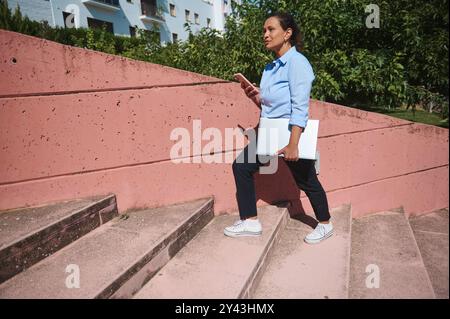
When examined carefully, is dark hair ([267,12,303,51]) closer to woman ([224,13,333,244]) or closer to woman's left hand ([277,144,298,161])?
woman ([224,13,333,244])

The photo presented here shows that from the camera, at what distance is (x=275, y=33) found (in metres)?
2.27

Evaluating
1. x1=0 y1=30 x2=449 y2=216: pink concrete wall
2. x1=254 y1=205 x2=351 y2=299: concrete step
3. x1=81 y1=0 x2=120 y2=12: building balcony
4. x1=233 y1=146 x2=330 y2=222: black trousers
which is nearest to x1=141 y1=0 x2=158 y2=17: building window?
x1=81 y1=0 x2=120 y2=12: building balcony

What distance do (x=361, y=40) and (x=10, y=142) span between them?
13.4ft

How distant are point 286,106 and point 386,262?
4.78ft

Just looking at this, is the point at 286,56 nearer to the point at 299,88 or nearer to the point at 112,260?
→ the point at 299,88

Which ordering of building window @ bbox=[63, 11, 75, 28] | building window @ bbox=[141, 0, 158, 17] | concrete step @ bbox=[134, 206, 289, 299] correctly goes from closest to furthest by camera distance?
concrete step @ bbox=[134, 206, 289, 299]
building window @ bbox=[63, 11, 75, 28]
building window @ bbox=[141, 0, 158, 17]

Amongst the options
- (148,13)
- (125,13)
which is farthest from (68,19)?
(148,13)

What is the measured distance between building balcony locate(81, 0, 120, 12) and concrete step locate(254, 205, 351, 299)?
2422cm

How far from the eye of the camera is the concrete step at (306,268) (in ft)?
6.36

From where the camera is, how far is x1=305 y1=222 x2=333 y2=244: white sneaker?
2.49m

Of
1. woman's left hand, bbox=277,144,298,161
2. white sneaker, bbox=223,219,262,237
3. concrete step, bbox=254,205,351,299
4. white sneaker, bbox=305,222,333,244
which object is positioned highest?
woman's left hand, bbox=277,144,298,161

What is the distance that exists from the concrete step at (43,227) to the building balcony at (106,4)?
23.3 m

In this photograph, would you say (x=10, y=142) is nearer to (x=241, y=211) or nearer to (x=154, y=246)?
(x=154, y=246)
